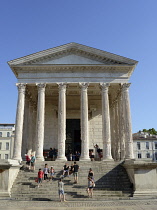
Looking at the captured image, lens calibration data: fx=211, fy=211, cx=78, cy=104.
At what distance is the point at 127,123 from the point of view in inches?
873

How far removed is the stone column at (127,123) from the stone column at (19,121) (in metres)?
10.9

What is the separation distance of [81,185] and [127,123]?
9.07 m

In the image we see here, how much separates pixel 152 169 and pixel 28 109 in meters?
16.5

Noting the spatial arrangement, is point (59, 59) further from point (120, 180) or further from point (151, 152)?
point (151, 152)

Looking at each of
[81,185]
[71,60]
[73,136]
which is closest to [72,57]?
[71,60]

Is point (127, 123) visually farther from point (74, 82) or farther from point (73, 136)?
point (73, 136)

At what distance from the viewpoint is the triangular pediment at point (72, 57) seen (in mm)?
23438

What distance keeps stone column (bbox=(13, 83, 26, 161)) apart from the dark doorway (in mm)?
8189

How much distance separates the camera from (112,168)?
1869 centimetres

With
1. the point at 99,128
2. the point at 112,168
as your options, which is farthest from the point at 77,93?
the point at 112,168

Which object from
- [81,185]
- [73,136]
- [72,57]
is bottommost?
[81,185]

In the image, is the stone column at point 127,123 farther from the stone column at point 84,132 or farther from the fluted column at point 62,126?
the fluted column at point 62,126

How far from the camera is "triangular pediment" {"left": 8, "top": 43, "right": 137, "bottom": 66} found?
23.4 m

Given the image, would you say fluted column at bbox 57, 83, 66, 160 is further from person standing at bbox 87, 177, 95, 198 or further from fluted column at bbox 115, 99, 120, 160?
fluted column at bbox 115, 99, 120, 160
